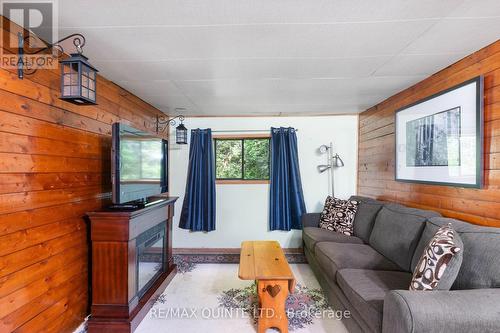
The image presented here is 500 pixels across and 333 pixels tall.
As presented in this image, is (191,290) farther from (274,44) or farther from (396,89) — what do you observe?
(396,89)

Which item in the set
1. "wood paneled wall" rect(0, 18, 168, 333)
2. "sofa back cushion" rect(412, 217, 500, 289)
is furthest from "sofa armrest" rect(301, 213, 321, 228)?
"wood paneled wall" rect(0, 18, 168, 333)

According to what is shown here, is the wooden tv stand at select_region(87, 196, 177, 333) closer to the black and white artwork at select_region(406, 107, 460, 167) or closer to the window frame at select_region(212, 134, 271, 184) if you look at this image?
the window frame at select_region(212, 134, 271, 184)

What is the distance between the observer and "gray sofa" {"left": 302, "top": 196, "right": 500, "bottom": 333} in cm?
126

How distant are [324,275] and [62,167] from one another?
247cm

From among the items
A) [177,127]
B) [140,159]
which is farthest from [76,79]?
[177,127]

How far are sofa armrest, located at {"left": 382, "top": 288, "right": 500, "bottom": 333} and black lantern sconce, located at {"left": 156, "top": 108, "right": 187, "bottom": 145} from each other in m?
3.10

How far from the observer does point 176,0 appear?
53.1 inches

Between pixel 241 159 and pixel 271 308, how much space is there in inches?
99.1

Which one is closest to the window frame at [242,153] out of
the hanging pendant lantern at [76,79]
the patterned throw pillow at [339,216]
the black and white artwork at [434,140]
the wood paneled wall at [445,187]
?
the patterned throw pillow at [339,216]

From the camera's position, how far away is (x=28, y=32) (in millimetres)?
1624

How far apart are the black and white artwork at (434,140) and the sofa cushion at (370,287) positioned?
1.06 m

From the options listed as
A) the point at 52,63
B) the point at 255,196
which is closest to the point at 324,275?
the point at 255,196

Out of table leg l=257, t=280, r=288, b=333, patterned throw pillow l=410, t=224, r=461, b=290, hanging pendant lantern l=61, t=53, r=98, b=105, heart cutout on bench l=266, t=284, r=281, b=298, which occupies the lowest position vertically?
table leg l=257, t=280, r=288, b=333

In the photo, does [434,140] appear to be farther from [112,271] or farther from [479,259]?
[112,271]
